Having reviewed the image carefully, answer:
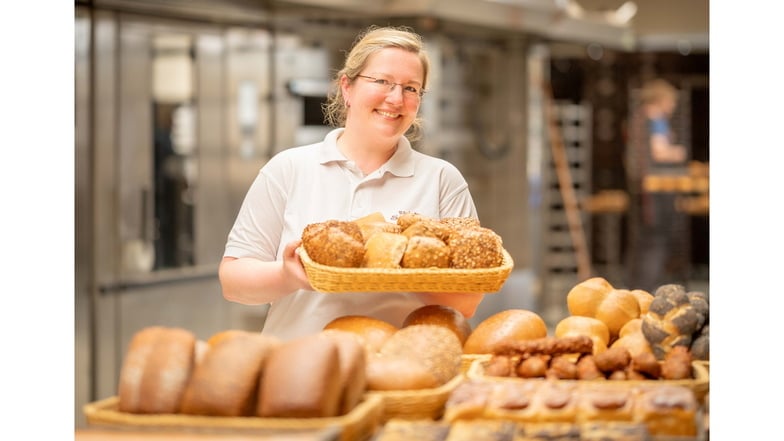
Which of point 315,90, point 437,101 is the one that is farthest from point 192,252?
point 437,101

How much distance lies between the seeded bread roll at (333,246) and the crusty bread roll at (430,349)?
18 centimetres

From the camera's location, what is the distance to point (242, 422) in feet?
4.63

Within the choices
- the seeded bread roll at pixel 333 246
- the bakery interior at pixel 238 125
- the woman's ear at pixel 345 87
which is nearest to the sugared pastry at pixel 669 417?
the seeded bread roll at pixel 333 246

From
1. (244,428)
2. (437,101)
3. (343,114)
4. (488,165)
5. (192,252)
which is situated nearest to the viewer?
(244,428)

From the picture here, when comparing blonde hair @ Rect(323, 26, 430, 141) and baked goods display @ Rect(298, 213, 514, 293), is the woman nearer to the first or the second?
blonde hair @ Rect(323, 26, 430, 141)

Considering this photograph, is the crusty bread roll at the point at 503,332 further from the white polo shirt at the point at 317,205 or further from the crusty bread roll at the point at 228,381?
the crusty bread roll at the point at 228,381

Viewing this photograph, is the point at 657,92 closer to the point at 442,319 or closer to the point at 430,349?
the point at 442,319

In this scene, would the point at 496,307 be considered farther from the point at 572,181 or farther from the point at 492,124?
the point at 572,181

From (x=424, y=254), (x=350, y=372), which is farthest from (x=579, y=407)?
(x=424, y=254)

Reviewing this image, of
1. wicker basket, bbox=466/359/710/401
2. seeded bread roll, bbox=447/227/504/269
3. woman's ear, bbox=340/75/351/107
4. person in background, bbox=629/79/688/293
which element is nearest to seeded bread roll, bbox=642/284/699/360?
wicker basket, bbox=466/359/710/401

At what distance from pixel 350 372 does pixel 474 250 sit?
0.50m
